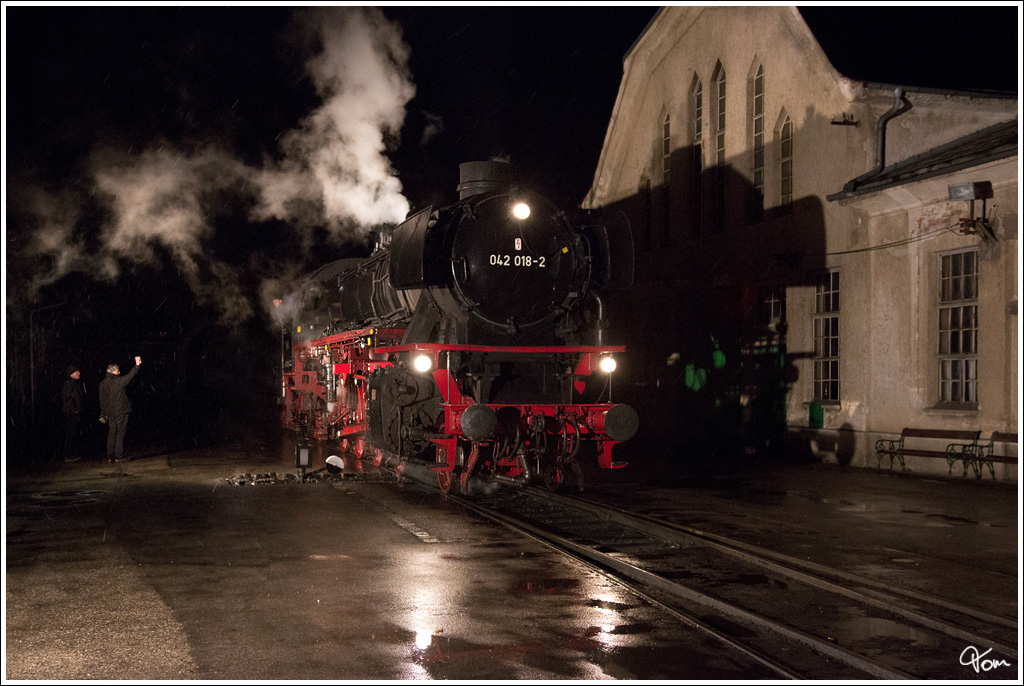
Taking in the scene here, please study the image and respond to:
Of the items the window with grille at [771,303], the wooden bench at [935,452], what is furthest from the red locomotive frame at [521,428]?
the window with grille at [771,303]

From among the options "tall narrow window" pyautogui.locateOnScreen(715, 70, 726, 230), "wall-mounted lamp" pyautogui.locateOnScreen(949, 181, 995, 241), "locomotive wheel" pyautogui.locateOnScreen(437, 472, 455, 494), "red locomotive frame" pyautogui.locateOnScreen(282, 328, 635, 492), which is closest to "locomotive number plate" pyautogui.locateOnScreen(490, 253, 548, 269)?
"red locomotive frame" pyautogui.locateOnScreen(282, 328, 635, 492)

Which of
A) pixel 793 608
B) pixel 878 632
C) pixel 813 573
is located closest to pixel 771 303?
pixel 813 573

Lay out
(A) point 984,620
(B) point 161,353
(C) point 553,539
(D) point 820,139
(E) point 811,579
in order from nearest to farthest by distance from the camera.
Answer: (A) point 984,620 < (E) point 811,579 < (C) point 553,539 < (D) point 820,139 < (B) point 161,353

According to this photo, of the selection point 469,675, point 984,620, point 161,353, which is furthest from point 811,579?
point 161,353

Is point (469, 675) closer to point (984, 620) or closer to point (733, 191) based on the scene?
point (984, 620)

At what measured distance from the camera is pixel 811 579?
22.5 feet

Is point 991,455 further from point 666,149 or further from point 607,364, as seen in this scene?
point 666,149

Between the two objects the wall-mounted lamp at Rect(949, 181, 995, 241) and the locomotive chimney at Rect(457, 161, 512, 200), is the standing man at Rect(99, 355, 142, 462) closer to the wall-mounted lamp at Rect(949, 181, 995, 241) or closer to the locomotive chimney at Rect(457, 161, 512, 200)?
the locomotive chimney at Rect(457, 161, 512, 200)

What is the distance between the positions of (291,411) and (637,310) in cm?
840

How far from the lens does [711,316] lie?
1925cm

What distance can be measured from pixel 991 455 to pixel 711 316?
277 inches

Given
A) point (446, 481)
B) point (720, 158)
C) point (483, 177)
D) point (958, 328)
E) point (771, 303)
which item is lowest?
point (446, 481)

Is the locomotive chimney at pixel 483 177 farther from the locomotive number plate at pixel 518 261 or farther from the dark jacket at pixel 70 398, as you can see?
the dark jacket at pixel 70 398

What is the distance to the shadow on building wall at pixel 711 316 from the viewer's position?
17.1m
